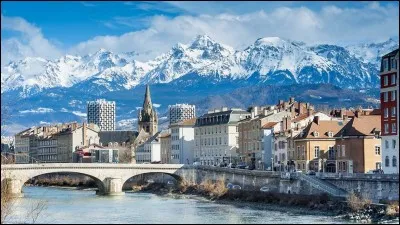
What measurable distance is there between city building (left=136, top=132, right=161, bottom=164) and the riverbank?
199ft

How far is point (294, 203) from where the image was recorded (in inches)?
3263

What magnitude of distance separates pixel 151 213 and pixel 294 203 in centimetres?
1254

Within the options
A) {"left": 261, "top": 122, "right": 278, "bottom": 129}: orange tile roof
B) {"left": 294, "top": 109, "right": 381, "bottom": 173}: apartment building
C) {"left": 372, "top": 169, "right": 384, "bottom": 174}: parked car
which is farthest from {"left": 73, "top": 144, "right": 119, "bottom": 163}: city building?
{"left": 372, "top": 169, "right": 384, "bottom": 174}: parked car

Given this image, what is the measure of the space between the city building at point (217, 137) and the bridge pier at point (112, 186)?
20.7m

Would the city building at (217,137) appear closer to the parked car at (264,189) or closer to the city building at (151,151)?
the city building at (151,151)

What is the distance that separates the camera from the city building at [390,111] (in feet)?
269

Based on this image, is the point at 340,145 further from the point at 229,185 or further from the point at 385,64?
the point at 385,64

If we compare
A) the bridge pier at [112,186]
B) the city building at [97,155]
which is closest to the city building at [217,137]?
the bridge pier at [112,186]

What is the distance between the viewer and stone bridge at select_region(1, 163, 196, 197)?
11388cm

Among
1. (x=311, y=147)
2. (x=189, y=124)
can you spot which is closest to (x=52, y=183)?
(x=189, y=124)

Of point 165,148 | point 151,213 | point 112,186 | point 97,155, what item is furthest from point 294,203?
point 97,155

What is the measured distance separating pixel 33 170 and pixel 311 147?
114 ft

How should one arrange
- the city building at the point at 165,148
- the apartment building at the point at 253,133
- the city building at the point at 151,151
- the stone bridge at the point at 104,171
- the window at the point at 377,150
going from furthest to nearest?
the city building at the point at 151,151
the city building at the point at 165,148
the apartment building at the point at 253,133
the stone bridge at the point at 104,171
the window at the point at 377,150

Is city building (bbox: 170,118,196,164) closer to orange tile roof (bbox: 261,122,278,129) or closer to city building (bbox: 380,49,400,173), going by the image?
orange tile roof (bbox: 261,122,278,129)
